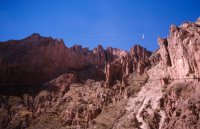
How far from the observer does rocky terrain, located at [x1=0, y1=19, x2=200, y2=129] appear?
2084 inches

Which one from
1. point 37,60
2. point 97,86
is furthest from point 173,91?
point 37,60

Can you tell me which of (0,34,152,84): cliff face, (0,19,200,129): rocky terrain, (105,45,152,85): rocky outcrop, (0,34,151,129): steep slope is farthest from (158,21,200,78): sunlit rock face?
(0,34,152,84): cliff face

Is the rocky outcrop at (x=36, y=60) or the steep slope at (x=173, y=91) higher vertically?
the rocky outcrop at (x=36, y=60)

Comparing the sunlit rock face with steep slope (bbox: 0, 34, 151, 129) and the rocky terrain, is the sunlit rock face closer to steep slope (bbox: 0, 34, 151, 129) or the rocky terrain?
the rocky terrain

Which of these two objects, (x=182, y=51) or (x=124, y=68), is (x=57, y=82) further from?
(x=182, y=51)

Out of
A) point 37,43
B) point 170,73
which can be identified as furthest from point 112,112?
point 37,43

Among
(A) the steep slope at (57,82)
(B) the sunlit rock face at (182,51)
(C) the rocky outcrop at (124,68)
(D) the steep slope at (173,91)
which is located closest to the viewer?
(D) the steep slope at (173,91)

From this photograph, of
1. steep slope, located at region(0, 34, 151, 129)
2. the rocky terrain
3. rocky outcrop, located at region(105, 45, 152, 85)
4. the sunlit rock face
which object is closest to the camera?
the rocky terrain

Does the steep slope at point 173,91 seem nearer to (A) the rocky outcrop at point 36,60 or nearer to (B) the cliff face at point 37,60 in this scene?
(B) the cliff face at point 37,60

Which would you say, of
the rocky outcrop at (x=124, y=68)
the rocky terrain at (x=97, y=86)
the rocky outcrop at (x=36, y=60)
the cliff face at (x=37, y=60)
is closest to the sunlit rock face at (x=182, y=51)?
the rocky terrain at (x=97, y=86)

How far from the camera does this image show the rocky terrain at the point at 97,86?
52.9 m

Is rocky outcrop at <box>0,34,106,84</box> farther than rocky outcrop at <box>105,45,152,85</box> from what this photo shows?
Yes

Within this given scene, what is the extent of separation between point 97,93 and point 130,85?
932 cm

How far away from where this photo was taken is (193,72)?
54.5 metres
